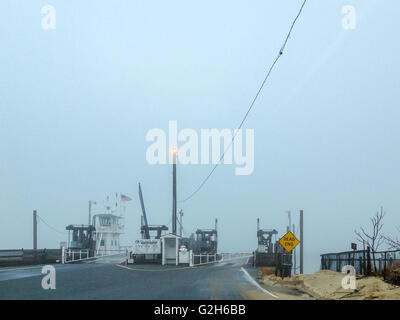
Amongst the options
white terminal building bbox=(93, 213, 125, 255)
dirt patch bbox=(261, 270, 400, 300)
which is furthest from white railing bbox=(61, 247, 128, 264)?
dirt patch bbox=(261, 270, 400, 300)

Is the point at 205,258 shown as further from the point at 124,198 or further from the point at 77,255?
the point at 124,198

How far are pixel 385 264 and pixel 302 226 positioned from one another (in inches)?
985

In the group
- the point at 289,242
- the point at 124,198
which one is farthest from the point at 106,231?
the point at 289,242

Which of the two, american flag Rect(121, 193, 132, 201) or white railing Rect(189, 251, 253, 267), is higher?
american flag Rect(121, 193, 132, 201)

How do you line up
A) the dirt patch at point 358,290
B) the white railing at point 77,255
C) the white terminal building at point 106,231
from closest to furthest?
the dirt patch at point 358,290
the white railing at point 77,255
the white terminal building at point 106,231

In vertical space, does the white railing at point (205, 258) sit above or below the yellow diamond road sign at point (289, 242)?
below

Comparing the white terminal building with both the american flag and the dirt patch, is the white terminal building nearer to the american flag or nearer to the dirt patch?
the american flag

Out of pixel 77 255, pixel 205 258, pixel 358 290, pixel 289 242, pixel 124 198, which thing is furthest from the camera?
pixel 124 198

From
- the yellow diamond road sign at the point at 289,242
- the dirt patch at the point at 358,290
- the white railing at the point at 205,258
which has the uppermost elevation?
the yellow diamond road sign at the point at 289,242

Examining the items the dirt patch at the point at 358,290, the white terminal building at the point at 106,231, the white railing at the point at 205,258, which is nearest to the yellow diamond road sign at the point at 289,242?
the dirt patch at the point at 358,290

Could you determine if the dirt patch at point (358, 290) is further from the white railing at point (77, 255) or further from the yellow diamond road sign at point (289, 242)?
the white railing at point (77, 255)

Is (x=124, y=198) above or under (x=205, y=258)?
above
